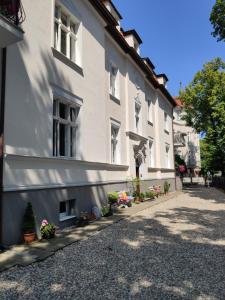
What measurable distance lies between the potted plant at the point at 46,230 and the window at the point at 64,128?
2235 mm

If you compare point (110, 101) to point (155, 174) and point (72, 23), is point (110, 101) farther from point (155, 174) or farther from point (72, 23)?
point (155, 174)

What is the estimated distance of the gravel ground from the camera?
409cm

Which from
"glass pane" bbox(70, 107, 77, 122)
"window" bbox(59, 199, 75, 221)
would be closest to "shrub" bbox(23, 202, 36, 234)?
"window" bbox(59, 199, 75, 221)

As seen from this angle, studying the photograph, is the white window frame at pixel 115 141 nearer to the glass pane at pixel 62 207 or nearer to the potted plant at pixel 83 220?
the potted plant at pixel 83 220

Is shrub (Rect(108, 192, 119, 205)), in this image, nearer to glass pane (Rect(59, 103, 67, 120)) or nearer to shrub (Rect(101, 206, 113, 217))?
shrub (Rect(101, 206, 113, 217))

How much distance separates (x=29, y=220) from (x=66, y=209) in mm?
2360

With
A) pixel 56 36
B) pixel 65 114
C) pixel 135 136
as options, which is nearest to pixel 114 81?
pixel 135 136

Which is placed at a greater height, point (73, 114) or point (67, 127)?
point (73, 114)

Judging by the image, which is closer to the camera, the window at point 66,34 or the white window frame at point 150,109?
the window at point 66,34

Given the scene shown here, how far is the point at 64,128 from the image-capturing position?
944 cm

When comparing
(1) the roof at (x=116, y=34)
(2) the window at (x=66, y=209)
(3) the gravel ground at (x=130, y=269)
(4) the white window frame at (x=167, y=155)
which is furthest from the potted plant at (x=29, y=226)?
(4) the white window frame at (x=167, y=155)

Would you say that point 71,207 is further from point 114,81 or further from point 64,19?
point 114,81

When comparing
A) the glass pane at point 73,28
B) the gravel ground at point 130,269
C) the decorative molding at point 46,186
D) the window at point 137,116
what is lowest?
the gravel ground at point 130,269

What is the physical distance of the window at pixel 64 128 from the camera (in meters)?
8.84
